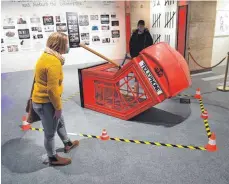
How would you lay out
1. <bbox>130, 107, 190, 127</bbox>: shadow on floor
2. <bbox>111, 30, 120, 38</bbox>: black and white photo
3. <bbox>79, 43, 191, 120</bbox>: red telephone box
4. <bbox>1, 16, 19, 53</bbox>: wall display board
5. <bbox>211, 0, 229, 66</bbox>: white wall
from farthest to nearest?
<bbox>111, 30, 120, 38</bbox>: black and white photo
<bbox>1, 16, 19, 53</bbox>: wall display board
<bbox>211, 0, 229, 66</bbox>: white wall
<bbox>130, 107, 190, 127</bbox>: shadow on floor
<bbox>79, 43, 191, 120</bbox>: red telephone box

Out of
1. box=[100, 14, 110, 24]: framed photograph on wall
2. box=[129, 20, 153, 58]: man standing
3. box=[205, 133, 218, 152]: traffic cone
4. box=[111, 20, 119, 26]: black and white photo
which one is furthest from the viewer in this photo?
box=[111, 20, 119, 26]: black and white photo

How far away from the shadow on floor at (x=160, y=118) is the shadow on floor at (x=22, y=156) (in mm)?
1889

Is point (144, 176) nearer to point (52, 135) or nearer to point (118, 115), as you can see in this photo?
point (52, 135)

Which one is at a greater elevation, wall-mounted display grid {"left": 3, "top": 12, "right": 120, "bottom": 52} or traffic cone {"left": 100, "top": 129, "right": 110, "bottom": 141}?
wall-mounted display grid {"left": 3, "top": 12, "right": 120, "bottom": 52}

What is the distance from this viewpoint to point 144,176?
2.69 m

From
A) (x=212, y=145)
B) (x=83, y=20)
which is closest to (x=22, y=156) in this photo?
(x=212, y=145)

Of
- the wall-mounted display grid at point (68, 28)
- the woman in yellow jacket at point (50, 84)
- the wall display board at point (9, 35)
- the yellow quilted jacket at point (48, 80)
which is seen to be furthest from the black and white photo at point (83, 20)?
the yellow quilted jacket at point (48, 80)

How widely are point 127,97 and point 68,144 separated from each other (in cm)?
185

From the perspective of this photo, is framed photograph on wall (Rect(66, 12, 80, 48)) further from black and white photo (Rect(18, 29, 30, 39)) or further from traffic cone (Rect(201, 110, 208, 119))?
traffic cone (Rect(201, 110, 208, 119))

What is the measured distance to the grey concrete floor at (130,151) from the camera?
2693mm

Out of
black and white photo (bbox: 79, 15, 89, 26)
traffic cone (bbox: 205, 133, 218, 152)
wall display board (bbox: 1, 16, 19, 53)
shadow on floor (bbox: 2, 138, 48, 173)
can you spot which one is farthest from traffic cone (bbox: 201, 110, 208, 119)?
wall display board (bbox: 1, 16, 19, 53)

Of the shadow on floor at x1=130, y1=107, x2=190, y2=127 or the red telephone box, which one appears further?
the shadow on floor at x1=130, y1=107, x2=190, y2=127

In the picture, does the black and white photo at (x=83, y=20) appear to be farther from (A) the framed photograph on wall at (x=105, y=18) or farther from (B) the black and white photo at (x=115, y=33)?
(B) the black and white photo at (x=115, y=33)

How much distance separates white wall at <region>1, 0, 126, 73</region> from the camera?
8.46 metres
